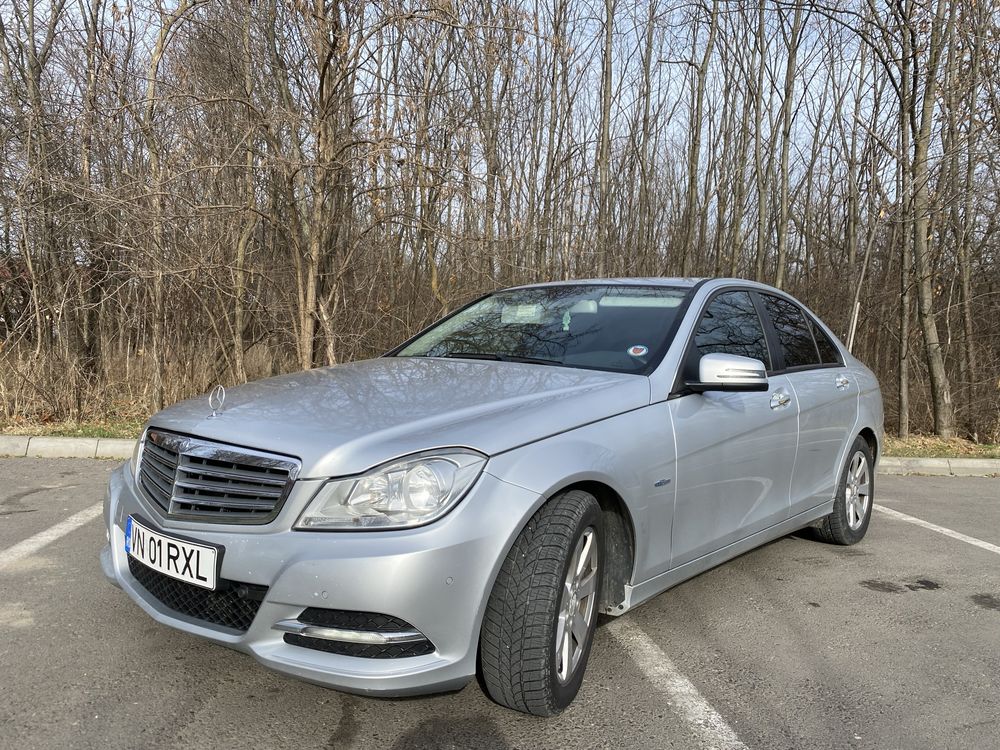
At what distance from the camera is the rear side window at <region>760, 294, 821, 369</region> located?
4293mm

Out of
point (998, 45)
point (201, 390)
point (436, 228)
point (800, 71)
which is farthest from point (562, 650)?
point (800, 71)

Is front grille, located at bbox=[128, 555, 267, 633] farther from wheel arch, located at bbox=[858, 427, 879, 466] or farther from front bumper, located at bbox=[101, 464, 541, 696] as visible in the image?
wheel arch, located at bbox=[858, 427, 879, 466]

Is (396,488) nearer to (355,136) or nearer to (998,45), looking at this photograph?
(355,136)

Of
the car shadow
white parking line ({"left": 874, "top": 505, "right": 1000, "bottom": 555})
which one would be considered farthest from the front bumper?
white parking line ({"left": 874, "top": 505, "right": 1000, "bottom": 555})

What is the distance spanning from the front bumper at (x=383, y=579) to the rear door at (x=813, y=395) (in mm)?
2275

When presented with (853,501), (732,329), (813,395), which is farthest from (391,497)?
(853,501)

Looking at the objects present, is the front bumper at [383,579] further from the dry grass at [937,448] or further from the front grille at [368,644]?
the dry grass at [937,448]

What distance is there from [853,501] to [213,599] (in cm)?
396

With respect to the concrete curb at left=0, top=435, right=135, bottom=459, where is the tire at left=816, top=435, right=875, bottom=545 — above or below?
above

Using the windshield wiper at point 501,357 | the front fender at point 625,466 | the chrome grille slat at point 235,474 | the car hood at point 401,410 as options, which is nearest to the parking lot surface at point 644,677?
the front fender at point 625,466

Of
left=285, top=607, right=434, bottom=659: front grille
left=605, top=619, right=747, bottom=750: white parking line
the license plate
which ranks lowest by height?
left=605, top=619, right=747, bottom=750: white parking line

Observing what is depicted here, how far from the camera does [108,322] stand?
9.80m

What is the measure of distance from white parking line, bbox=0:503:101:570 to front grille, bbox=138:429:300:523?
203 centimetres

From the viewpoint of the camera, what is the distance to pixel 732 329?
154 inches
